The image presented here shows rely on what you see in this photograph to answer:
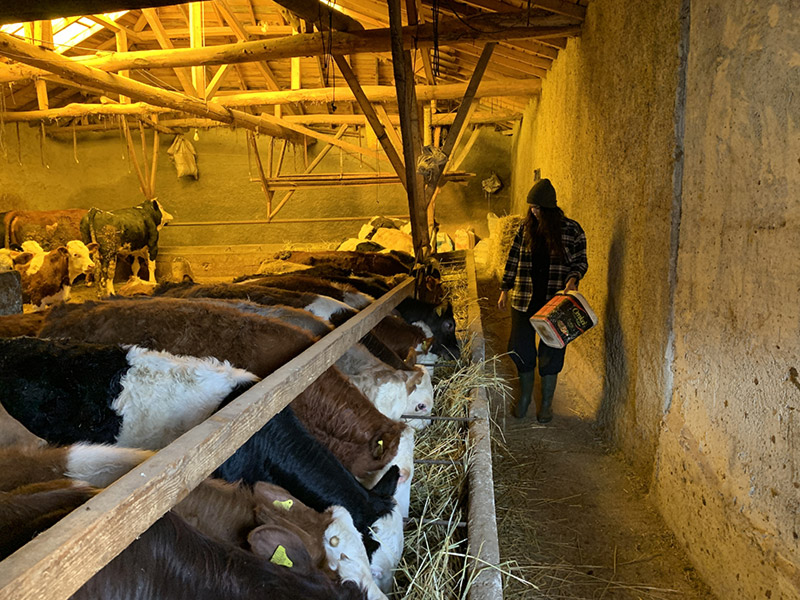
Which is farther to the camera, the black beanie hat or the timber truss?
the timber truss

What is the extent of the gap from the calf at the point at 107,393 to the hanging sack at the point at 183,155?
16.6 meters

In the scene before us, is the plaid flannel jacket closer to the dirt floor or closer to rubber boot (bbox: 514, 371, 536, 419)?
rubber boot (bbox: 514, 371, 536, 419)

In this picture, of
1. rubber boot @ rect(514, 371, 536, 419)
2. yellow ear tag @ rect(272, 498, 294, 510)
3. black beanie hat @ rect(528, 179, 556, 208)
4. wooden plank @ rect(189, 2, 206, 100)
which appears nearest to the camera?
yellow ear tag @ rect(272, 498, 294, 510)

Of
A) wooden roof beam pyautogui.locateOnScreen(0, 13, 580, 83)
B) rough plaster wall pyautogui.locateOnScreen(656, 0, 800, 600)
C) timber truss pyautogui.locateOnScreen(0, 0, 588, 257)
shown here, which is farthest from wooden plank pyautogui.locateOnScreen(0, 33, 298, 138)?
→ rough plaster wall pyautogui.locateOnScreen(656, 0, 800, 600)

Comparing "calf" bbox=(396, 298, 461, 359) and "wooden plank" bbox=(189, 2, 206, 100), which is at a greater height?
"wooden plank" bbox=(189, 2, 206, 100)

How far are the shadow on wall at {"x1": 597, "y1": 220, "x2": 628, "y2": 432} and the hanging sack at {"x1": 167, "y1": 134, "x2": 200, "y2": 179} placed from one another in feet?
51.4

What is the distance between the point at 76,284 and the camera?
13609mm

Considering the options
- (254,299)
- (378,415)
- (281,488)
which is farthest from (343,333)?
(254,299)

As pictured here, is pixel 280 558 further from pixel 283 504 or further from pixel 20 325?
pixel 20 325

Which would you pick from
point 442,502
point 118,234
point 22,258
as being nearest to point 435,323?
point 442,502

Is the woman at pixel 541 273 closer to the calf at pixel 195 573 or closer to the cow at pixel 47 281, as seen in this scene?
the calf at pixel 195 573

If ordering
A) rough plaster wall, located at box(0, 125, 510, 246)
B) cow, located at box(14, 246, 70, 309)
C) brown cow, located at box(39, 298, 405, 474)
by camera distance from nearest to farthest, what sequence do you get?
brown cow, located at box(39, 298, 405, 474), cow, located at box(14, 246, 70, 309), rough plaster wall, located at box(0, 125, 510, 246)

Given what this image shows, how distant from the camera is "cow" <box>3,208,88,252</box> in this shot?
13.4 m

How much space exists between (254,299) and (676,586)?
3512 millimetres
